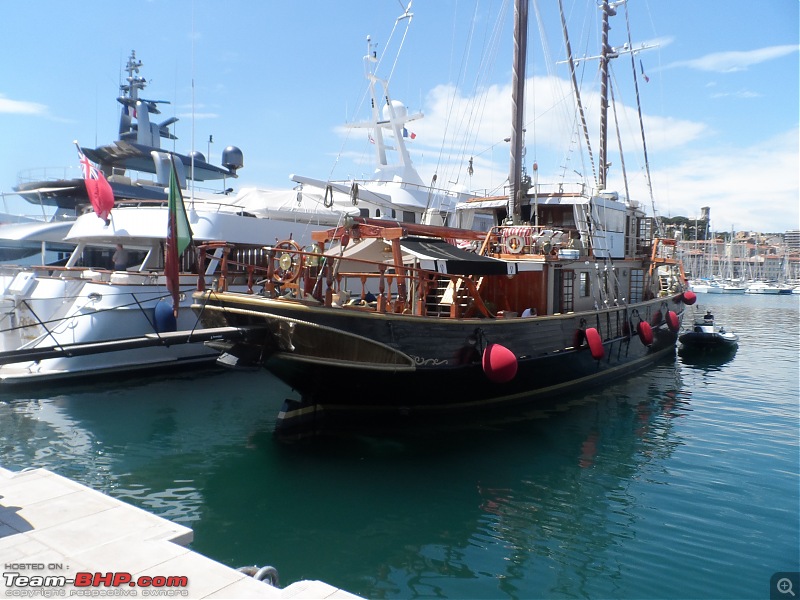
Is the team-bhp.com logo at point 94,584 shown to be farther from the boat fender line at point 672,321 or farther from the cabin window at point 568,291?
the boat fender line at point 672,321

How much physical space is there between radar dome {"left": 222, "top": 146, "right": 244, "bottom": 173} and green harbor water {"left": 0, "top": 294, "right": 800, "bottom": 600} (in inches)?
951

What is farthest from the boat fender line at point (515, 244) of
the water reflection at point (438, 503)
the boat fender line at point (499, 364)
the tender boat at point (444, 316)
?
the water reflection at point (438, 503)

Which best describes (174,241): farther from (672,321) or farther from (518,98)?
(672,321)

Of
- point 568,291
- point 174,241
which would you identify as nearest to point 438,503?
point 174,241

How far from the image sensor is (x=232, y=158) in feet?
118

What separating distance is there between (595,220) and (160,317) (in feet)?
39.0

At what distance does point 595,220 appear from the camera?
50.5 feet

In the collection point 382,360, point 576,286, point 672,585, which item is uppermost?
point 576,286

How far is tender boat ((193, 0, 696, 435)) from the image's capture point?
938 cm

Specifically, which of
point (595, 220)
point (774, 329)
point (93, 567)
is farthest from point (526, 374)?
point (774, 329)

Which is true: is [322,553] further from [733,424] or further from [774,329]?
[774,329]

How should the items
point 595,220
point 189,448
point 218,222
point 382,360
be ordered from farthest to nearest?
1. point 218,222
2. point 595,220
3. point 189,448
4. point 382,360

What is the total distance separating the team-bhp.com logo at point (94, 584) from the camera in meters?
4.15

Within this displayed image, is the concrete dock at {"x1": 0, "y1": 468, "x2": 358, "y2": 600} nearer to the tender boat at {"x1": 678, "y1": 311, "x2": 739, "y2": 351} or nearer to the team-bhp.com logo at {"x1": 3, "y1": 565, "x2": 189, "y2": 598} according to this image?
the team-bhp.com logo at {"x1": 3, "y1": 565, "x2": 189, "y2": 598}
